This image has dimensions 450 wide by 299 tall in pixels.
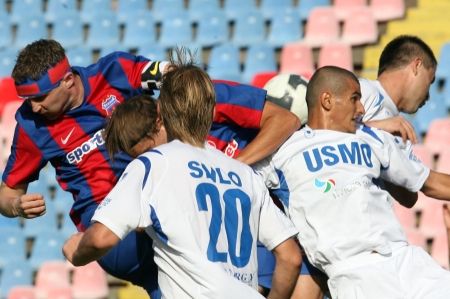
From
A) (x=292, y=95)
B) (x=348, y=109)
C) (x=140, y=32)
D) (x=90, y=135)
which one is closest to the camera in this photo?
(x=348, y=109)

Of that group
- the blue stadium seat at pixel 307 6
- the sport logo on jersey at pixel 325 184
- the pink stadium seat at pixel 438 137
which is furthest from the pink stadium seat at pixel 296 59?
the sport logo on jersey at pixel 325 184

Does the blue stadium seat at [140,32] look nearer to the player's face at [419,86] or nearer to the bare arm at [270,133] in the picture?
the player's face at [419,86]

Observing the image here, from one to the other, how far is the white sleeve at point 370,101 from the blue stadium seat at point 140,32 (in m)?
5.16

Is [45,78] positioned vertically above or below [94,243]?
above

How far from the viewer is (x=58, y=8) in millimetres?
10219

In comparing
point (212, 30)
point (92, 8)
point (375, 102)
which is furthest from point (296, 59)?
point (375, 102)

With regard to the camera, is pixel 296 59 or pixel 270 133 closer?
pixel 270 133

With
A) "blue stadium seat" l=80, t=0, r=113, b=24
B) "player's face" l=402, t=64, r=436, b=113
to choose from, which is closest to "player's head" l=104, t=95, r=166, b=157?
"player's face" l=402, t=64, r=436, b=113

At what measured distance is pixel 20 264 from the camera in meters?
8.16

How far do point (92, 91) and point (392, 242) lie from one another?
1431 millimetres

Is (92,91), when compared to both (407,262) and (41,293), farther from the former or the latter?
(41,293)

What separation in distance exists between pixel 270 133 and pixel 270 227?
65 centimetres

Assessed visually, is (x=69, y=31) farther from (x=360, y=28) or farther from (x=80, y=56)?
(x=360, y=28)

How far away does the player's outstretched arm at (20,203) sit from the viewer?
3.95 m
